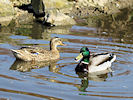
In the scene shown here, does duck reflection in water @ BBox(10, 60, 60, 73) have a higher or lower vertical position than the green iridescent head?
lower

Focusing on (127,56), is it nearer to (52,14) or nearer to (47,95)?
(47,95)

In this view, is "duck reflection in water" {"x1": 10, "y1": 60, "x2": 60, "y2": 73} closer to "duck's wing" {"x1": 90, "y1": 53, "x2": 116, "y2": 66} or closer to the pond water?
the pond water

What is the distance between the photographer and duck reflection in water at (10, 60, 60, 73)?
1096 centimetres

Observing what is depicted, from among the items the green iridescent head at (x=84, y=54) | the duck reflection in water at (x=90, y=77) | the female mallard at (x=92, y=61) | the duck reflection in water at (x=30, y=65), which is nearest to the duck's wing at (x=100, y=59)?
the female mallard at (x=92, y=61)

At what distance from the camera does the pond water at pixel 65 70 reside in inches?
340

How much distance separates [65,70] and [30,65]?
4.51ft

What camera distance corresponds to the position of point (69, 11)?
2056cm

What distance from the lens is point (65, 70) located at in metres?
10.9

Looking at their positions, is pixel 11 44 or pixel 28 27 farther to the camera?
pixel 28 27

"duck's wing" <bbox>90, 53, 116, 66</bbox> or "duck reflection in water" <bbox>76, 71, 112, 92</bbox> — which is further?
"duck's wing" <bbox>90, 53, 116, 66</bbox>

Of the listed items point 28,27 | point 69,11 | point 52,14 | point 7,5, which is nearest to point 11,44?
point 28,27

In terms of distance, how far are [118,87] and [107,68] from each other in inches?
86.7

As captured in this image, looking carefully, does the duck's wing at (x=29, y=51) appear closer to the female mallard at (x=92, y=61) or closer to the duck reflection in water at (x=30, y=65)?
the duck reflection in water at (x=30, y=65)

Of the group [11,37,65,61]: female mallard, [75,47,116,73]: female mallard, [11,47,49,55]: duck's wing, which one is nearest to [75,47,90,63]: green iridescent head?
[75,47,116,73]: female mallard
